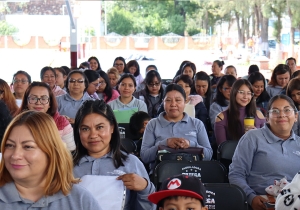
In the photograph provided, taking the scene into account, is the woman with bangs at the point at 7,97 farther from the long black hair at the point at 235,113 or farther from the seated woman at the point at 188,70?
the seated woman at the point at 188,70

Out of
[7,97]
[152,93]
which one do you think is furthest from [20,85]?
[152,93]

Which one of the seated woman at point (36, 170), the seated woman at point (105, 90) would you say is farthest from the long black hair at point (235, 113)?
the seated woman at point (36, 170)

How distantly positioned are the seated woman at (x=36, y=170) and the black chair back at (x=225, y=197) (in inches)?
57.9

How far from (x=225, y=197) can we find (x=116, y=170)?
0.84m

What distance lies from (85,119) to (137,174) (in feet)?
1.54

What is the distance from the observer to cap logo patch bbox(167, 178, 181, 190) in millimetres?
2512

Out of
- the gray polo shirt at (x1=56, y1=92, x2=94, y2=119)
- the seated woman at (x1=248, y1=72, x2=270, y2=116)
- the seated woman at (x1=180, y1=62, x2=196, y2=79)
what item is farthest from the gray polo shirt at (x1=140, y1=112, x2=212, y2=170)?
the seated woman at (x1=180, y1=62, x2=196, y2=79)

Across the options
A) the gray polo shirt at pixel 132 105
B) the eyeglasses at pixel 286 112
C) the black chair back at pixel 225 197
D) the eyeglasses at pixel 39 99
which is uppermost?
the eyeglasses at pixel 39 99

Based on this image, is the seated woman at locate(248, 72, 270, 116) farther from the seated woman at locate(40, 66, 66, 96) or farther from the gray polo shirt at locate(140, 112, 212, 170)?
the seated woman at locate(40, 66, 66, 96)

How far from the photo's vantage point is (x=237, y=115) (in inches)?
225

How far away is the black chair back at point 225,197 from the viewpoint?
3.58 metres

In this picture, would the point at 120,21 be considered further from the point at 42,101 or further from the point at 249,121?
the point at 42,101

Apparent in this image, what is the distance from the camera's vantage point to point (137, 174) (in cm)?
315

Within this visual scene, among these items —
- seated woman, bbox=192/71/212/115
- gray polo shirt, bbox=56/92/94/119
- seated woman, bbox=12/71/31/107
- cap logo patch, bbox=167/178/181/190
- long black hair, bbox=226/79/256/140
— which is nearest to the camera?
cap logo patch, bbox=167/178/181/190
